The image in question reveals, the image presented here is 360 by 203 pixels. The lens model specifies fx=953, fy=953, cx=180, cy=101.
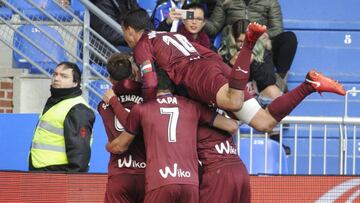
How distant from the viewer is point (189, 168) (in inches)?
247

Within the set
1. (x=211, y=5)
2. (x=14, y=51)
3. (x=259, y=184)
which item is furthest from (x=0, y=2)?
(x=259, y=184)

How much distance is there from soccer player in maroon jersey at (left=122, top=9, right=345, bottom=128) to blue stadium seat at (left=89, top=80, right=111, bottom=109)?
3.44 metres

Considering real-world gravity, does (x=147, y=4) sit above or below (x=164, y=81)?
above

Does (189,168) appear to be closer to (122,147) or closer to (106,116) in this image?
(122,147)

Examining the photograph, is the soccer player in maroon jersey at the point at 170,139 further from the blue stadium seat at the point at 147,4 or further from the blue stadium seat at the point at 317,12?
the blue stadium seat at the point at 147,4

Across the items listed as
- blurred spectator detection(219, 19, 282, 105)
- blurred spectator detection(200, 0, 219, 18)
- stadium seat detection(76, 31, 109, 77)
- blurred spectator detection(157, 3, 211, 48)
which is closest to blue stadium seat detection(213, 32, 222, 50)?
blurred spectator detection(200, 0, 219, 18)

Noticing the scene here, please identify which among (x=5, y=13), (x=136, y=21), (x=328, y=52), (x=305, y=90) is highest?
(x=5, y=13)

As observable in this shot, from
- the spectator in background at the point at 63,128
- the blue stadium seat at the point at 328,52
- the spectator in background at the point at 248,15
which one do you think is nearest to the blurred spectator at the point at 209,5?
the spectator in background at the point at 248,15

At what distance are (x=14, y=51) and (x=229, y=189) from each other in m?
4.74

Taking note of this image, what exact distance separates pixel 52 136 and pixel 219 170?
2.47m

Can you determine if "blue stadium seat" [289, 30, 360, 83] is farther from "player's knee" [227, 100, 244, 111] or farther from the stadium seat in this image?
"player's knee" [227, 100, 244, 111]

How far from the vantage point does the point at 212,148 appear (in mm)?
6469

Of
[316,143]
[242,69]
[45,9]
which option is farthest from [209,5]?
[242,69]

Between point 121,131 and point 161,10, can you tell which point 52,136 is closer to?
point 121,131
